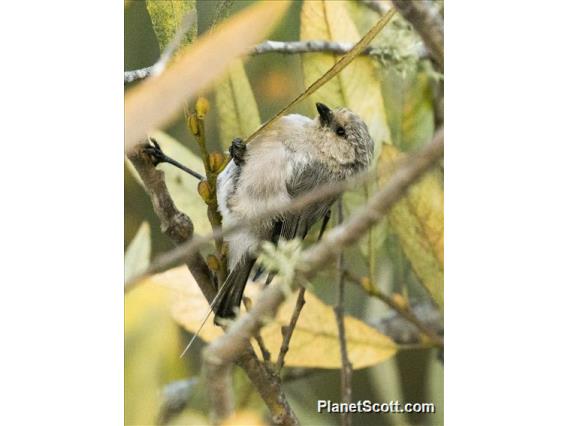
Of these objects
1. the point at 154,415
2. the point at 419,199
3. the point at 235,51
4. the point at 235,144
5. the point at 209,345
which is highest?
the point at 235,51

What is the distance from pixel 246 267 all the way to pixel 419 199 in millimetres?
303

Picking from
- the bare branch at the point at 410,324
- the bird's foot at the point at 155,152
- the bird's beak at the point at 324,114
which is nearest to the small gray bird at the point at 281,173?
the bird's beak at the point at 324,114

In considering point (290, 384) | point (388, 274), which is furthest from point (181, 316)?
point (388, 274)

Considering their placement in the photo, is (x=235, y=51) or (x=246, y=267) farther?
(x=246, y=267)

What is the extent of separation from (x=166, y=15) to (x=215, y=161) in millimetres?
245

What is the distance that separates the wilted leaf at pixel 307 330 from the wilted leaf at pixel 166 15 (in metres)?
0.38

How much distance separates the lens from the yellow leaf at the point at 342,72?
1.53 meters

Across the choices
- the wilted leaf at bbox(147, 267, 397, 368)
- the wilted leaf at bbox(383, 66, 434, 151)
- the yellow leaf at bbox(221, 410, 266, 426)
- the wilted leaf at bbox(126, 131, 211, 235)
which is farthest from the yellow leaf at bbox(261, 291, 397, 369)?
the wilted leaf at bbox(383, 66, 434, 151)

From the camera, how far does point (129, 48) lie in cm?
152

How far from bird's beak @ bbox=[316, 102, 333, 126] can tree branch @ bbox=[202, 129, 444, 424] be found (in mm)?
307

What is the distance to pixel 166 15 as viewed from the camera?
147 centimetres

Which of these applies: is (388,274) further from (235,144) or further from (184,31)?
(184,31)

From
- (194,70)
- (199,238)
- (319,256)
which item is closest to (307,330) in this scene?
(199,238)

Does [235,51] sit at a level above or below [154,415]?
above
